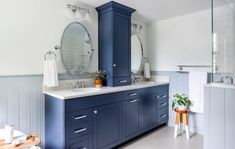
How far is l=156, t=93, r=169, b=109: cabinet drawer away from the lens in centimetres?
329

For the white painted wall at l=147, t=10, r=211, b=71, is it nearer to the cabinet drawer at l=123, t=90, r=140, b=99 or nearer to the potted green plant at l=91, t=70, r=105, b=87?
the cabinet drawer at l=123, t=90, r=140, b=99

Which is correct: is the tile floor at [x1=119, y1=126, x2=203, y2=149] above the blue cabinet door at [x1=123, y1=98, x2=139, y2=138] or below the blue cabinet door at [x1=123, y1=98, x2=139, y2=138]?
below

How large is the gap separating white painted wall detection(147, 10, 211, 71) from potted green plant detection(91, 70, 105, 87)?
1456 millimetres

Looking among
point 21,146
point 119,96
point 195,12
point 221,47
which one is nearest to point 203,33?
point 195,12

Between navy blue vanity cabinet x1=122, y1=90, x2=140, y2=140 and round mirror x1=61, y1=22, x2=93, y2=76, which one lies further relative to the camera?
navy blue vanity cabinet x1=122, y1=90, x2=140, y2=140

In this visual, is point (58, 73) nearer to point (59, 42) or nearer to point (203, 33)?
point (59, 42)

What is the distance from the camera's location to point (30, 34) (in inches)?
84.4

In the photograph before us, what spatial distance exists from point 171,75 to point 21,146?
287 centimetres

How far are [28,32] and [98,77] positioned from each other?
3.81 ft

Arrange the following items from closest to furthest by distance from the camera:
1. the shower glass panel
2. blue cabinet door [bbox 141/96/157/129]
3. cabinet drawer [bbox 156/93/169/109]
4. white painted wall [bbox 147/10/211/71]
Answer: the shower glass panel
blue cabinet door [bbox 141/96/157/129]
white painted wall [bbox 147/10/211/71]
cabinet drawer [bbox 156/93/169/109]

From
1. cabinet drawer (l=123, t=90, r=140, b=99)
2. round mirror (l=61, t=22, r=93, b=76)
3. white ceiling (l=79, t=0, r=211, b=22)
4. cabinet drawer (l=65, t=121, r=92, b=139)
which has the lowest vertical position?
cabinet drawer (l=65, t=121, r=92, b=139)

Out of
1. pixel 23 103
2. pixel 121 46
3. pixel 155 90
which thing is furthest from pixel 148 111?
pixel 23 103

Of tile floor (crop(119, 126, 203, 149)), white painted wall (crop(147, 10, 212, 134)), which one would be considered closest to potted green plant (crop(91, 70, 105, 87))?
tile floor (crop(119, 126, 203, 149))

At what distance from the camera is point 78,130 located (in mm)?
2002
